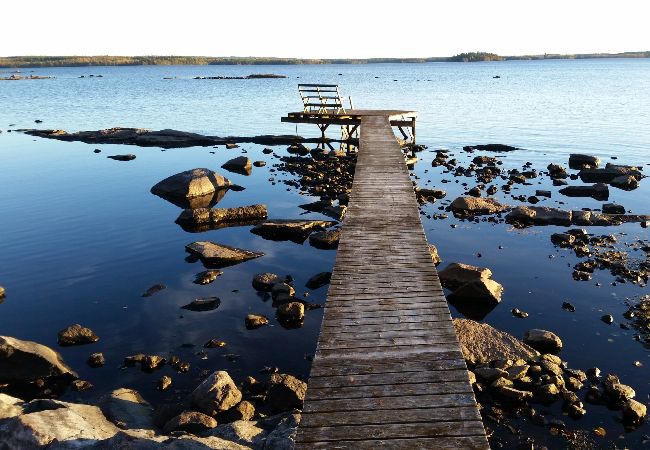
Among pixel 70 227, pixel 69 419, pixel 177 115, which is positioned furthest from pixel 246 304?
pixel 177 115

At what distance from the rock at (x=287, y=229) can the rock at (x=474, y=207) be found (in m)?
5.87

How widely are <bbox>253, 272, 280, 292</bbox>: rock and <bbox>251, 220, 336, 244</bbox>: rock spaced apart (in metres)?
3.63

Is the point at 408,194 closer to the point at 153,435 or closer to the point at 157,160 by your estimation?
the point at 153,435

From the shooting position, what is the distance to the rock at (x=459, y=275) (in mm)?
14125

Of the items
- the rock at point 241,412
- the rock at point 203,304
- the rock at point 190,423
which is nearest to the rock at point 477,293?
the rock at point 203,304

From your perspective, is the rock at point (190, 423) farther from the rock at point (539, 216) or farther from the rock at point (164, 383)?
the rock at point (539, 216)

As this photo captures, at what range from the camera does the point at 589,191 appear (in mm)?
23969

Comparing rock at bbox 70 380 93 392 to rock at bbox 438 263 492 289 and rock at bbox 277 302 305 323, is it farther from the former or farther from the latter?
rock at bbox 438 263 492 289

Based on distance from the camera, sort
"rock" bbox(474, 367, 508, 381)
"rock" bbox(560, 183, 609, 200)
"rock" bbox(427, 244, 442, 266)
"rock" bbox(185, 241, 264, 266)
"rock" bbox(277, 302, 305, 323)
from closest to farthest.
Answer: "rock" bbox(474, 367, 508, 381) < "rock" bbox(277, 302, 305, 323) < "rock" bbox(427, 244, 442, 266) < "rock" bbox(185, 241, 264, 266) < "rock" bbox(560, 183, 609, 200)

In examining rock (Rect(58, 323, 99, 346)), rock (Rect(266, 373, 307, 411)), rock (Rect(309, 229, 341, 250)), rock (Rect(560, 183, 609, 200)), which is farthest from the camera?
rock (Rect(560, 183, 609, 200))

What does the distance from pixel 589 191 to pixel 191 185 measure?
1808cm

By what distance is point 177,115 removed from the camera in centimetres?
6178

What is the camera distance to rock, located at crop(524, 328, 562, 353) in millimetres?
11305

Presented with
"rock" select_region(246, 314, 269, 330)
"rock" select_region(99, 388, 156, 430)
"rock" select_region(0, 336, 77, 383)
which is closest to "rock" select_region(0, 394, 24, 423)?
"rock" select_region(99, 388, 156, 430)
